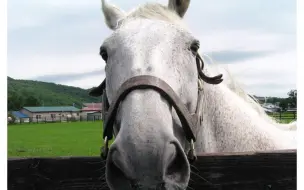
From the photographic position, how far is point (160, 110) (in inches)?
84.4

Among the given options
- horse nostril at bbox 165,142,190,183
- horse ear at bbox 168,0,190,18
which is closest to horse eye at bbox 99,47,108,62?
horse ear at bbox 168,0,190,18

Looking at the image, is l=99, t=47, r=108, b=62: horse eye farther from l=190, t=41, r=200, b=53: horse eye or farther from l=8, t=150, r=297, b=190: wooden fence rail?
l=8, t=150, r=297, b=190: wooden fence rail

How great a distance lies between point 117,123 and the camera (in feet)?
7.86

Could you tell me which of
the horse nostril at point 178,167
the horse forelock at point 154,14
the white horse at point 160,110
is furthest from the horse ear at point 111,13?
the horse nostril at point 178,167

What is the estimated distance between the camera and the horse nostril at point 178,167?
208 cm

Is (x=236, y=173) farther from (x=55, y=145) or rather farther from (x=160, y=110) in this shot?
(x=55, y=145)

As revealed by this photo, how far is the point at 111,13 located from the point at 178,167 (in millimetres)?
1874

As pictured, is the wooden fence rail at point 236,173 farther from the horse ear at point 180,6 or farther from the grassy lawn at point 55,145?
the grassy lawn at point 55,145

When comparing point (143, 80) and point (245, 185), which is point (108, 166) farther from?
point (245, 185)

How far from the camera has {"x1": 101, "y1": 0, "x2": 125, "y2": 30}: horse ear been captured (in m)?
3.35

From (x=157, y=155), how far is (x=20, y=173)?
1481 millimetres

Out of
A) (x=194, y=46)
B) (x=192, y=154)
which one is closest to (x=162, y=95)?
(x=192, y=154)
